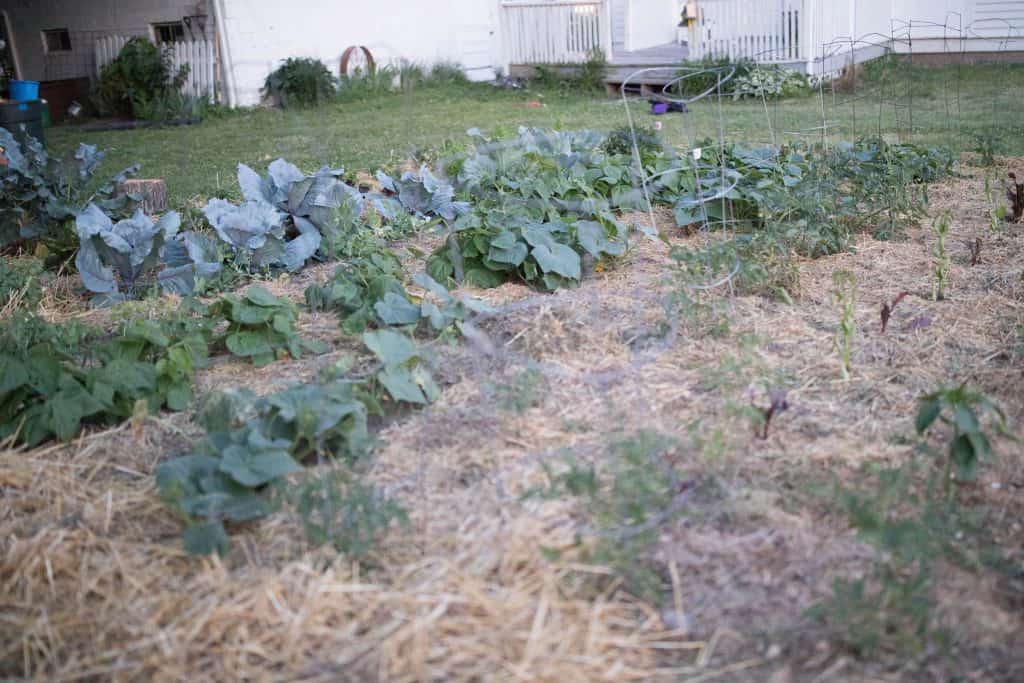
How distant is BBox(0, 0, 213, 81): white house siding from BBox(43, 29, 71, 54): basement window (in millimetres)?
76

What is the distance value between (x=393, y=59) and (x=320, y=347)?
10.3 metres

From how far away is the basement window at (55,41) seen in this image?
13.1 meters

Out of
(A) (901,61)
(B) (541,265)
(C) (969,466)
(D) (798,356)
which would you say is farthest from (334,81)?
(C) (969,466)

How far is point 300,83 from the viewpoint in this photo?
11.4 metres

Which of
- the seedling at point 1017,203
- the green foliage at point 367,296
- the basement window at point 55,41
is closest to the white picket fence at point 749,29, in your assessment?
the seedling at point 1017,203

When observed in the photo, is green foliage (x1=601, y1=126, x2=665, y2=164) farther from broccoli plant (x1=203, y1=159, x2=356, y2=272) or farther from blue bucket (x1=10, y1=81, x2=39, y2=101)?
blue bucket (x1=10, y1=81, x2=39, y2=101)

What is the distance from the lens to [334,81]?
462 inches

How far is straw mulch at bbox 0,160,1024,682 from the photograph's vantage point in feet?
6.19

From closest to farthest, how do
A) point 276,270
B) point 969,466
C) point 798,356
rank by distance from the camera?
point 969,466 < point 798,356 < point 276,270

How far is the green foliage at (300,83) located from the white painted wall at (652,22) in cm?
432

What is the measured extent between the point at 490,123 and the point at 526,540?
304 inches

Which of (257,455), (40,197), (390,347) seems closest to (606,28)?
(40,197)

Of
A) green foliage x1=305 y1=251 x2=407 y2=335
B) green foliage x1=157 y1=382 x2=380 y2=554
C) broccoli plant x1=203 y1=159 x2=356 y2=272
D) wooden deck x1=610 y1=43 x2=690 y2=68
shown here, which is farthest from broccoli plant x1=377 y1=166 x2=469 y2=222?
wooden deck x1=610 y1=43 x2=690 y2=68

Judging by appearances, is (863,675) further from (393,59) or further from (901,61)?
(393,59)
